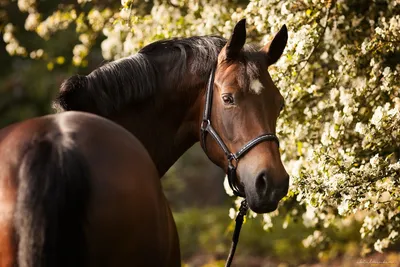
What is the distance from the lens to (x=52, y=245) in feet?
8.31

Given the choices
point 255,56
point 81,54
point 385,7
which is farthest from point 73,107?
point 81,54

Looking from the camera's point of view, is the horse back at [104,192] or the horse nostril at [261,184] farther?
the horse nostril at [261,184]

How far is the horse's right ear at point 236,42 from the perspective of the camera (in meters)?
3.81

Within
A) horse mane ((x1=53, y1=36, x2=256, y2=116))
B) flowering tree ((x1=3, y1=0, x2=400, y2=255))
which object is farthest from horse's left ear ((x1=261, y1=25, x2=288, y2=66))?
flowering tree ((x1=3, y1=0, x2=400, y2=255))

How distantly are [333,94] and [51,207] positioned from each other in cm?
362

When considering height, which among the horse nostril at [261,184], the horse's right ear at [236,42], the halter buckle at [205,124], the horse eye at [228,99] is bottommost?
the horse nostril at [261,184]

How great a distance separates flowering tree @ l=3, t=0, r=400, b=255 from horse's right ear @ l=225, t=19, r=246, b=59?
53.2 inches

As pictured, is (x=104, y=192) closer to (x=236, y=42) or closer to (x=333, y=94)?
(x=236, y=42)

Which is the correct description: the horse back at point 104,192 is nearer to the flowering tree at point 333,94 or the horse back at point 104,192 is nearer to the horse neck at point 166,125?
the horse neck at point 166,125

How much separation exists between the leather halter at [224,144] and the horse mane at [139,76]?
138 mm

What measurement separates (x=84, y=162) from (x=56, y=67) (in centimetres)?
1630

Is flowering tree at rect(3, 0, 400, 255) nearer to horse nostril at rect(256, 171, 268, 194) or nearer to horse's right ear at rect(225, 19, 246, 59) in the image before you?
horse's right ear at rect(225, 19, 246, 59)

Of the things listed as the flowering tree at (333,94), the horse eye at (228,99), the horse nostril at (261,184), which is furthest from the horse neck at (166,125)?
the flowering tree at (333,94)

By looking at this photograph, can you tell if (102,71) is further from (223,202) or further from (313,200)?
(223,202)
